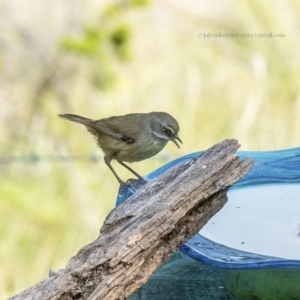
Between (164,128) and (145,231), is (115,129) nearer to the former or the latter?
(164,128)

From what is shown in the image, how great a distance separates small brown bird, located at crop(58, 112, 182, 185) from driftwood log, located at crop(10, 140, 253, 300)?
1.96 m

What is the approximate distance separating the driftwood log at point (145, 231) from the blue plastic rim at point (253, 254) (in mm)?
100

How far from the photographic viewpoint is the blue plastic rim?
2.22 metres

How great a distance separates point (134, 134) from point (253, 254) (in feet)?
7.94

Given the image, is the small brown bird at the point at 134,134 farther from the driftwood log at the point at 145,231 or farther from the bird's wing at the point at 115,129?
the driftwood log at the point at 145,231

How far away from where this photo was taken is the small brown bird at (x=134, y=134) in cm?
467

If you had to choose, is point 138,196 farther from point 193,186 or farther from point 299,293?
point 299,293

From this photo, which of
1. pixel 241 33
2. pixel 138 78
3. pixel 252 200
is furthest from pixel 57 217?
pixel 252 200

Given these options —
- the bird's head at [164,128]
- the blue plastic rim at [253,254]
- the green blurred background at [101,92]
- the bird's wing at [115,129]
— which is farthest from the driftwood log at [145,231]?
the green blurred background at [101,92]

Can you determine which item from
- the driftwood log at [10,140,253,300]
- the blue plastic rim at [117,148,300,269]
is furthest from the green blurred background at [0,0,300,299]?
the driftwood log at [10,140,253,300]

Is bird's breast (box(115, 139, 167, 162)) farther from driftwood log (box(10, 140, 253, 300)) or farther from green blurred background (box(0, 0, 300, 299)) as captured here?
driftwood log (box(10, 140, 253, 300))

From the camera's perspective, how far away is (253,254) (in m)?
2.41

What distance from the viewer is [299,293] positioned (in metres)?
2.44

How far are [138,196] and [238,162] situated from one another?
396 mm
